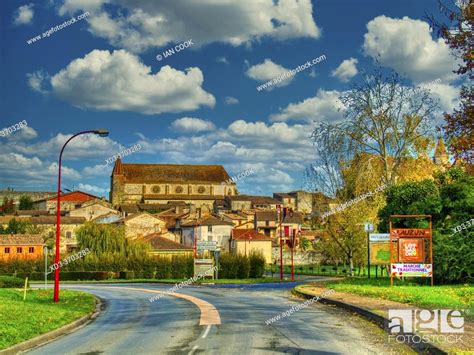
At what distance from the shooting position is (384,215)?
1261 inches

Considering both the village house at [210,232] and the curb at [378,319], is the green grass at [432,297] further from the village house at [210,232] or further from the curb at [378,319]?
the village house at [210,232]

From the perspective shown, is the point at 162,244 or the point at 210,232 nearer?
the point at 162,244

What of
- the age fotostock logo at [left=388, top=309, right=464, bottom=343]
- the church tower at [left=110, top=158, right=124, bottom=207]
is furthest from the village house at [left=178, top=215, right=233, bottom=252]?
the age fotostock logo at [left=388, top=309, right=464, bottom=343]

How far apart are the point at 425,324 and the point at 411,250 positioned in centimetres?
1215

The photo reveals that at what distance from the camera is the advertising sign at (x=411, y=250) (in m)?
25.2

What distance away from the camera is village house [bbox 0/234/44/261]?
245ft

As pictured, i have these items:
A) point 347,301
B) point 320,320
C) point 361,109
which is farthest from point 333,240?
point 320,320

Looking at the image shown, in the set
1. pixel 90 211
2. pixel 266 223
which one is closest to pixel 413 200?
pixel 266 223

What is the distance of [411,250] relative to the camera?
25.2m

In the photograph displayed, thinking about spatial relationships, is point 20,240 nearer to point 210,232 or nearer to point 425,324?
point 210,232

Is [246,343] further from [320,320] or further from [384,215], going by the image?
[384,215]

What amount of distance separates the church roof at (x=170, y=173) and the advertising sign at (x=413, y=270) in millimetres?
142814

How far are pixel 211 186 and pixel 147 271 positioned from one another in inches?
4079

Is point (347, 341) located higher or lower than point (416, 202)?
lower
